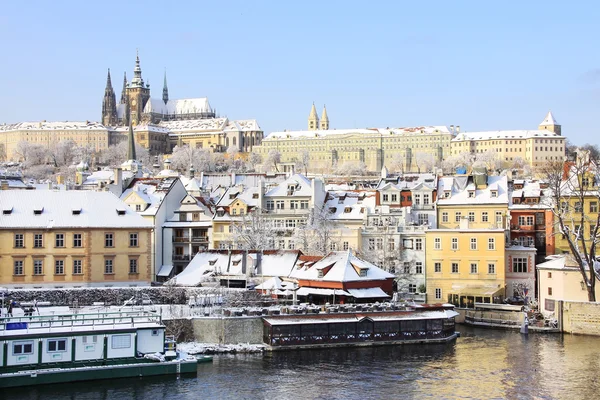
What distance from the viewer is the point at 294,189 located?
70.3 meters

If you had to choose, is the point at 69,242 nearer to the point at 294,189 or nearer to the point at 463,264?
the point at 294,189

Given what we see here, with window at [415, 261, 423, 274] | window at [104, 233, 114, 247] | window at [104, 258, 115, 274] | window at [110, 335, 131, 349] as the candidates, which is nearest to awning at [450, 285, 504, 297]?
window at [415, 261, 423, 274]

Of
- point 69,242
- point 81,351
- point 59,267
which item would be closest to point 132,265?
point 69,242

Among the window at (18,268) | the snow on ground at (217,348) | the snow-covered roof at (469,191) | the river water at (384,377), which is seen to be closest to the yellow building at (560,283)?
the river water at (384,377)

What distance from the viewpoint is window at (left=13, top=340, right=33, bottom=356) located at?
39219 millimetres

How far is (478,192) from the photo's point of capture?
2638 inches

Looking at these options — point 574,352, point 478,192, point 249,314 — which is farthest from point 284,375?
point 478,192

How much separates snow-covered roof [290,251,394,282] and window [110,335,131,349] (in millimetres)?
15086

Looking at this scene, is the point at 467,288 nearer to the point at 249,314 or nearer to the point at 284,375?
the point at 249,314

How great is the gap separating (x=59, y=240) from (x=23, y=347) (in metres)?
17.1

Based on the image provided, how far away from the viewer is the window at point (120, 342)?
1614 inches

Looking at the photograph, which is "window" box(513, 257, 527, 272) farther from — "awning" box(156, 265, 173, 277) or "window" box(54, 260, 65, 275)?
"window" box(54, 260, 65, 275)

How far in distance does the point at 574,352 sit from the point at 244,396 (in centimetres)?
1931

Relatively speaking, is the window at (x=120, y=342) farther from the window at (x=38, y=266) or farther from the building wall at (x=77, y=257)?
the window at (x=38, y=266)
